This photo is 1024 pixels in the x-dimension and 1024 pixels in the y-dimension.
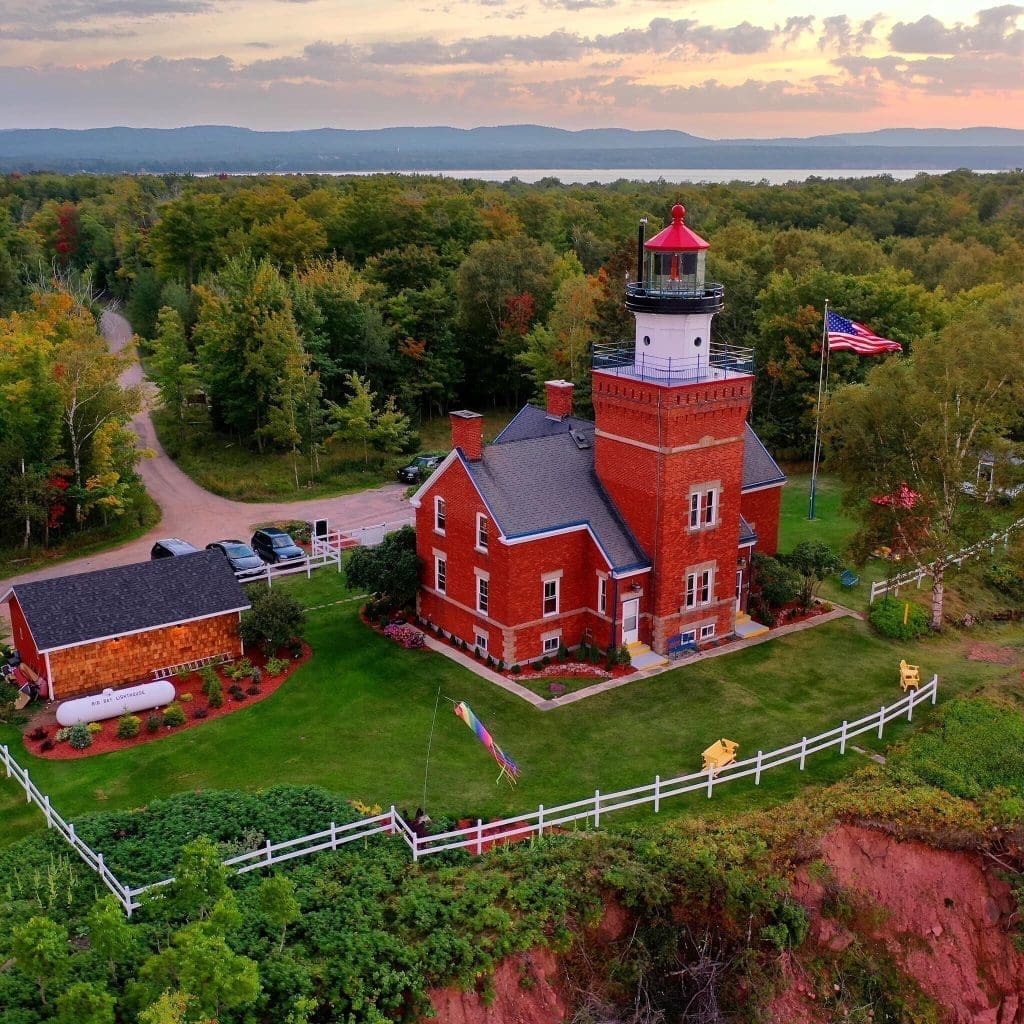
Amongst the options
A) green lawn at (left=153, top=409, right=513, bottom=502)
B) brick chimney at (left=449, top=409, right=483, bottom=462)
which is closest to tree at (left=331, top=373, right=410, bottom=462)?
green lawn at (left=153, top=409, right=513, bottom=502)

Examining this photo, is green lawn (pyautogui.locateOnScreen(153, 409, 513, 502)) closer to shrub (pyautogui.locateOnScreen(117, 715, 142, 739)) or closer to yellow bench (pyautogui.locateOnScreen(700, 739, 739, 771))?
shrub (pyautogui.locateOnScreen(117, 715, 142, 739))

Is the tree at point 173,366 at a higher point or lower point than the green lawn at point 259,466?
higher

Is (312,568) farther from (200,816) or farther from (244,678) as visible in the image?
(200,816)

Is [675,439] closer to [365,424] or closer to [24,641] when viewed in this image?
[24,641]

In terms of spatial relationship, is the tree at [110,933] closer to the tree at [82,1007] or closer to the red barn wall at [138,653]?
the tree at [82,1007]

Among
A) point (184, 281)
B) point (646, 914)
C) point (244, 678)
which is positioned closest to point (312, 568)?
point (244, 678)

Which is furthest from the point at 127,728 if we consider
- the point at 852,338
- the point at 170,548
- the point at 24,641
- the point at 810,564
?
the point at 852,338

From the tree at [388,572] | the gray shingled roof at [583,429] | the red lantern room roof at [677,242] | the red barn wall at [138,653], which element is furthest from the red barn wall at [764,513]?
the red barn wall at [138,653]
